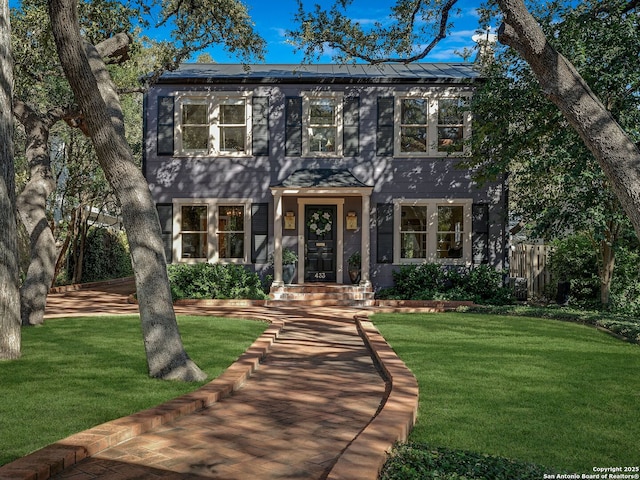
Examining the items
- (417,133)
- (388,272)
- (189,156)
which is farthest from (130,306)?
(417,133)

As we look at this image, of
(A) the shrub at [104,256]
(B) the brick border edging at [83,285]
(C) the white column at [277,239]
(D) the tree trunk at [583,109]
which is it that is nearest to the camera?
(D) the tree trunk at [583,109]

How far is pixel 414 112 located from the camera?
626 inches

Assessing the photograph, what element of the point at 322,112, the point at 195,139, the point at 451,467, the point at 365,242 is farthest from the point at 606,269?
the point at 451,467

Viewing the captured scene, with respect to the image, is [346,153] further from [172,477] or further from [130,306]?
[172,477]

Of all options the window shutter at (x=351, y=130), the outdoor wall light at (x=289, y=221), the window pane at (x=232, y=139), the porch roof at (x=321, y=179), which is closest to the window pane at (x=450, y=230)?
the porch roof at (x=321, y=179)

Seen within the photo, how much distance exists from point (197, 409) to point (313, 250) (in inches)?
435

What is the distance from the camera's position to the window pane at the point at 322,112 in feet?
52.0

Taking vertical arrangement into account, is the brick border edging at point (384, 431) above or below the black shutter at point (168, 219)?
below

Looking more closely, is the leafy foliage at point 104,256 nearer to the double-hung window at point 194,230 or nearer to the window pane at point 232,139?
the double-hung window at point 194,230

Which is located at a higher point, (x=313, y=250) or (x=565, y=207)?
(x=565, y=207)

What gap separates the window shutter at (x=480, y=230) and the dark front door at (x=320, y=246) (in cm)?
379

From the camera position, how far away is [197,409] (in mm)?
4926

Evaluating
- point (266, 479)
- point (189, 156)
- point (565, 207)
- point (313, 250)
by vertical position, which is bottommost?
point (266, 479)

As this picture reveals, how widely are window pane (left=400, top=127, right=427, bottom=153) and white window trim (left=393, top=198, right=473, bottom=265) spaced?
4.78 ft
